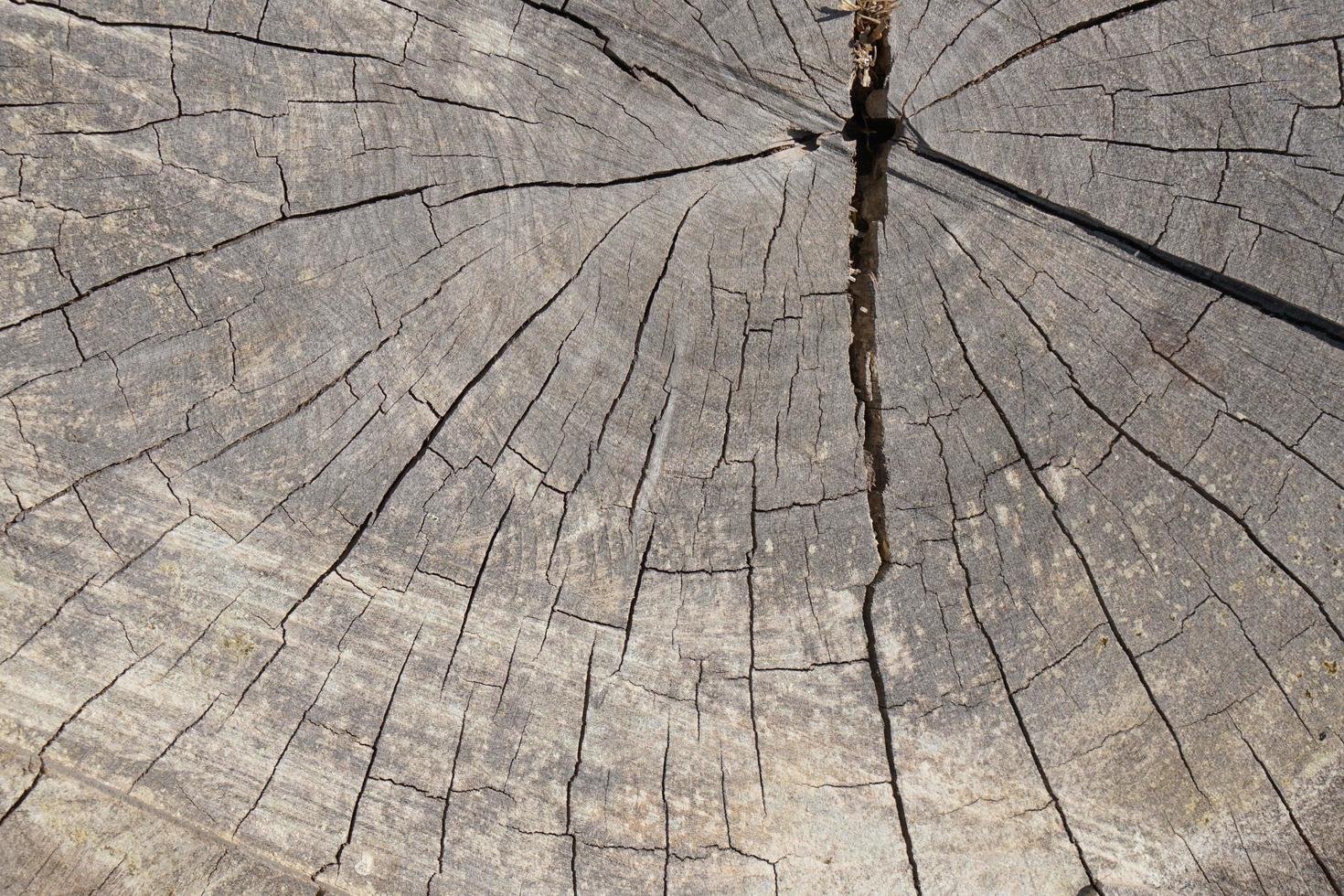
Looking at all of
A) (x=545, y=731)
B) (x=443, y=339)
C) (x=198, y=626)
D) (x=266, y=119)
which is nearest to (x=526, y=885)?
(x=545, y=731)

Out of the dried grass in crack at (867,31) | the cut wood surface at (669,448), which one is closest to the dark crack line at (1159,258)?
the cut wood surface at (669,448)

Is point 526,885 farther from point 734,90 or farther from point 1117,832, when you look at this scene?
point 734,90

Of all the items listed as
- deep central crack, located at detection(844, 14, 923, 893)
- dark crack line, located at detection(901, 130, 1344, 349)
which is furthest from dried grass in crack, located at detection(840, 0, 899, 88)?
dark crack line, located at detection(901, 130, 1344, 349)

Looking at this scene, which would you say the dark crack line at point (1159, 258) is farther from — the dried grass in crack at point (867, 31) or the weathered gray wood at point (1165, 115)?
the dried grass in crack at point (867, 31)

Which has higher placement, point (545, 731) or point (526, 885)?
point (545, 731)

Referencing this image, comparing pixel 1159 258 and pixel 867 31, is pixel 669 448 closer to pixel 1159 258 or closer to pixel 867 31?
pixel 867 31

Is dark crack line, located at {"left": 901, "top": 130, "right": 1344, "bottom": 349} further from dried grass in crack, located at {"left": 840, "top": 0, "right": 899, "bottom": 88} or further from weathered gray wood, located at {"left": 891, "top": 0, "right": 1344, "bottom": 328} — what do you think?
dried grass in crack, located at {"left": 840, "top": 0, "right": 899, "bottom": 88}

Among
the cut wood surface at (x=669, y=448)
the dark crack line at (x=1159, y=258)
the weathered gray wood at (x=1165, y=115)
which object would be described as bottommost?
the cut wood surface at (x=669, y=448)

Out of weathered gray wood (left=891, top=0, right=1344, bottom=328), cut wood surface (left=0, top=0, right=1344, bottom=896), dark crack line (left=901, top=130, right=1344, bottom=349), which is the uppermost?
weathered gray wood (left=891, top=0, right=1344, bottom=328)

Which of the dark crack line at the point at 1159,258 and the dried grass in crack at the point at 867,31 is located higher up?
the dried grass in crack at the point at 867,31
